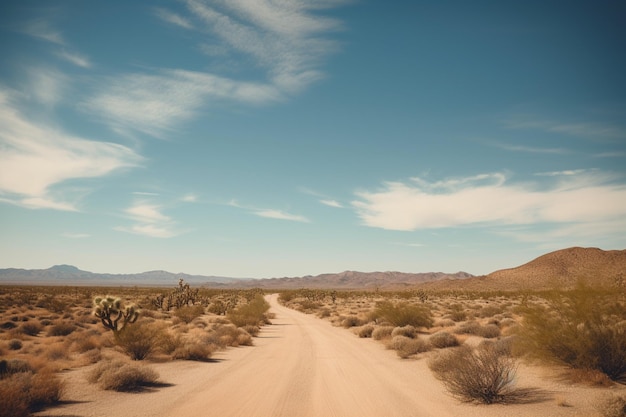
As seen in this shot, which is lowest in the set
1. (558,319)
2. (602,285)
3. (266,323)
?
(266,323)

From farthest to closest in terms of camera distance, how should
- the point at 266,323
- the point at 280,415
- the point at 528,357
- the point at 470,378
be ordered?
the point at 266,323
the point at 528,357
the point at 470,378
the point at 280,415

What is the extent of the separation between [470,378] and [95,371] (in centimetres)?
1003

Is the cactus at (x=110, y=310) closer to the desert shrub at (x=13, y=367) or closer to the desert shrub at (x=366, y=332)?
the desert shrub at (x=13, y=367)

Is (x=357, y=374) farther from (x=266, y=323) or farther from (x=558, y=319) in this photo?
(x=266, y=323)

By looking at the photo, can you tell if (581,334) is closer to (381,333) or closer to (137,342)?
(381,333)

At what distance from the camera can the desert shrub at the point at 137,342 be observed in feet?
47.0

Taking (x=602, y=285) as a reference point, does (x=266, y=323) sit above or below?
below

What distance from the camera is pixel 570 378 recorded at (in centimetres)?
1028

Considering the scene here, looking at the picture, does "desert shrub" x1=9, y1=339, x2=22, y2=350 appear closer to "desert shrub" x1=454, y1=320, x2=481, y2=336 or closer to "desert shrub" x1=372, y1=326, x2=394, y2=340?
"desert shrub" x1=372, y1=326, x2=394, y2=340

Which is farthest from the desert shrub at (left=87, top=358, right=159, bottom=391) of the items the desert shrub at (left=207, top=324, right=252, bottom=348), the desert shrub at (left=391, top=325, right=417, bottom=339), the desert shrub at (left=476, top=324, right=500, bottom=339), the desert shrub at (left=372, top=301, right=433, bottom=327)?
the desert shrub at (left=372, top=301, right=433, bottom=327)

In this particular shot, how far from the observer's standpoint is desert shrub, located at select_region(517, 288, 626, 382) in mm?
9930

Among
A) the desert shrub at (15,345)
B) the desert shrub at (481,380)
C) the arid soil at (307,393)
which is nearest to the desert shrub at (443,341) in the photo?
the arid soil at (307,393)

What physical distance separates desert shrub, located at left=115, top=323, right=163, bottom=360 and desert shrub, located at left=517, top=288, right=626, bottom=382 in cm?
1291

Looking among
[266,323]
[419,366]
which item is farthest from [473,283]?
[419,366]
